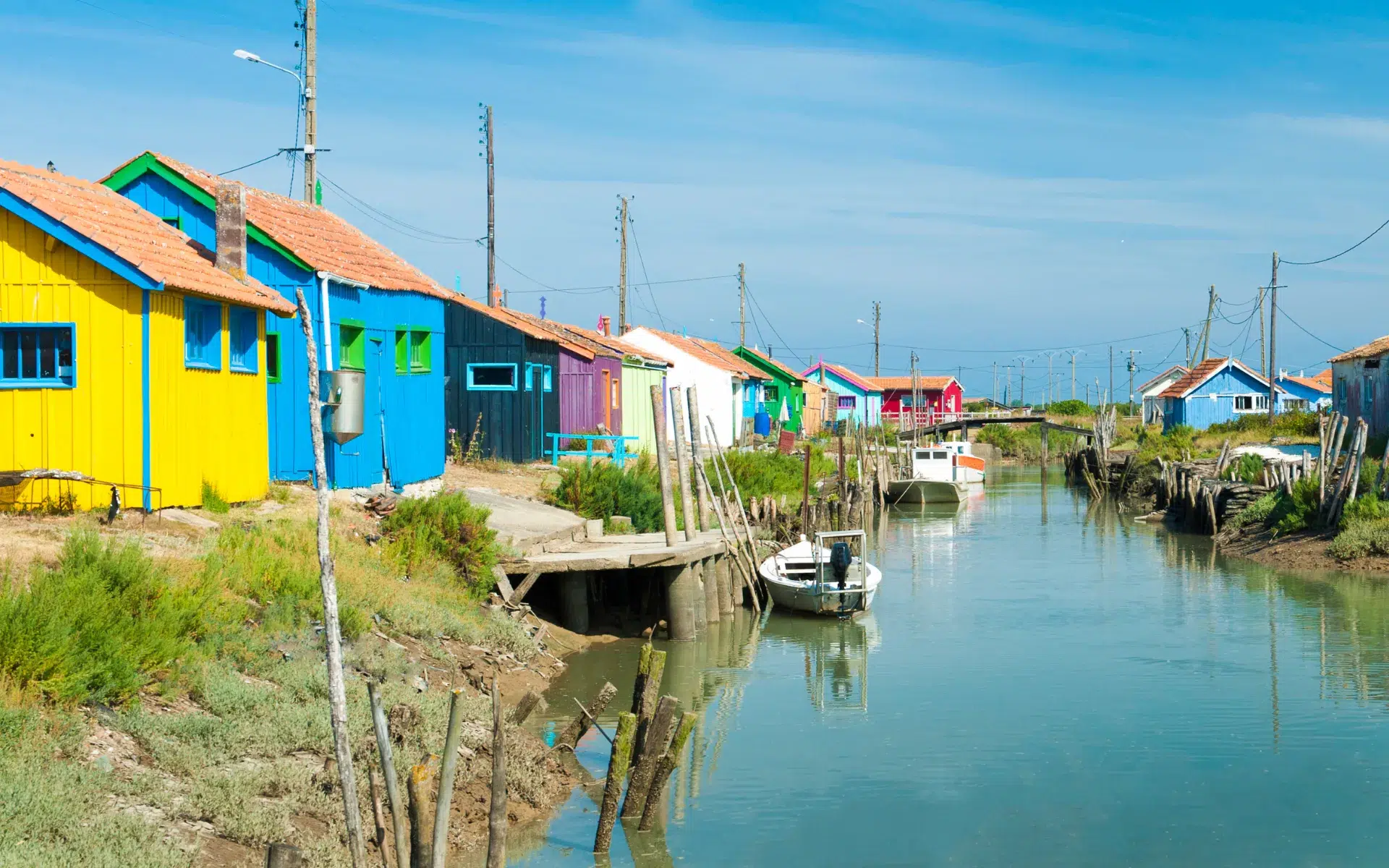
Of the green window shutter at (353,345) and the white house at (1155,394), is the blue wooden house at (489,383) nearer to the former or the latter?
the green window shutter at (353,345)

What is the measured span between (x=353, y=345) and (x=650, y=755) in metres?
12.0

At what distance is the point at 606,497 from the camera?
2452 centimetres

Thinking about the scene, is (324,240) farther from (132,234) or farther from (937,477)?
(937,477)

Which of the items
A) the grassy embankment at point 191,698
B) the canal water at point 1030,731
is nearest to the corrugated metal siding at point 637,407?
the canal water at point 1030,731

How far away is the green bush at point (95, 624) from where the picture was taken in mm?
9211

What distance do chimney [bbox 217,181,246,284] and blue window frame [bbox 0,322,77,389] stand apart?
3.15 meters

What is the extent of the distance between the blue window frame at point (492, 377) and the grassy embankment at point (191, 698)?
14607mm

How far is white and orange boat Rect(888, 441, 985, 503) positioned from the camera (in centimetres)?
4953

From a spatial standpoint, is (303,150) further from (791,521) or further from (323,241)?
(791,521)

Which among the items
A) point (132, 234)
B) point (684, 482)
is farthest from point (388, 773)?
point (684, 482)

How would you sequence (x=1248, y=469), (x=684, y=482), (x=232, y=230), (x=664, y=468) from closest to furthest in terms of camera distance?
1. (x=232, y=230)
2. (x=664, y=468)
3. (x=684, y=482)
4. (x=1248, y=469)

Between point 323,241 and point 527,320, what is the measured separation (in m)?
12.0

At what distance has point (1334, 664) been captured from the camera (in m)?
18.7

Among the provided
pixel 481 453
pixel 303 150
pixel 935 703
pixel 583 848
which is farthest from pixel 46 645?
pixel 481 453
